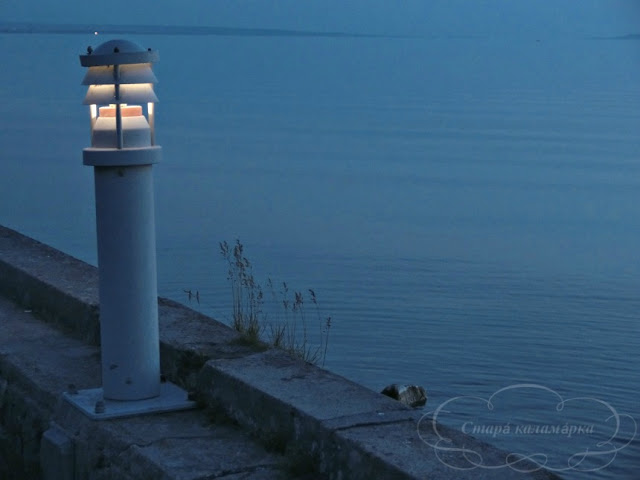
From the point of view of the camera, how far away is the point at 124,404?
13.5 feet

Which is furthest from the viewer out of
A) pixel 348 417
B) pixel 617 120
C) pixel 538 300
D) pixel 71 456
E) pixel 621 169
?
pixel 617 120

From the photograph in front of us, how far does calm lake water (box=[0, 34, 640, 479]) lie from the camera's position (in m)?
8.06

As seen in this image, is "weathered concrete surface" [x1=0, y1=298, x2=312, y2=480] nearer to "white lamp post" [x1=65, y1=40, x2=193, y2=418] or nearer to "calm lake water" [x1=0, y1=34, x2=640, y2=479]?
"white lamp post" [x1=65, y1=40, x2=193, y2=418]

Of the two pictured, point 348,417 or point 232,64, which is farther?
point 232,64

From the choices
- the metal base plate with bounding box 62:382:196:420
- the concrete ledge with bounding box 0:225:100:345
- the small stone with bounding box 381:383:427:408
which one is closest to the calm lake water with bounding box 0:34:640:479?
the small stone with bounding box 381:383:427:408

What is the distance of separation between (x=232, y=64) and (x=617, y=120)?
1290 inches

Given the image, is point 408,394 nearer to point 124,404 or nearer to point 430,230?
point 124,404

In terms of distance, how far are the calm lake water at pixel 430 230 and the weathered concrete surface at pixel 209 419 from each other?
2189 mm

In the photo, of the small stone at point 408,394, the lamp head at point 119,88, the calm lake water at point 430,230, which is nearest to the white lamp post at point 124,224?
the lamp head at point 119,88

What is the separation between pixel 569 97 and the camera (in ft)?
111

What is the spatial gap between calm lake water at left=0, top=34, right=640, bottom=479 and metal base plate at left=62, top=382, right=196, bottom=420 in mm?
2380

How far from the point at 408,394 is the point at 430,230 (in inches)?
250

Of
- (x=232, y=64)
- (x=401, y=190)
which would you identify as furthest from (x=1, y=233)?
(x=232, y=64)

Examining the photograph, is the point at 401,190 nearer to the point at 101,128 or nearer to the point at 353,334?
the point at 353,334
